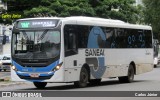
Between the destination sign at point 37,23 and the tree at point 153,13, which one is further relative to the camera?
the tree at point 153,13

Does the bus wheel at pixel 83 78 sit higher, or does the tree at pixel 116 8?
the tree at pixel 116 8

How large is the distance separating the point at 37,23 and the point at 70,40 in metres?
1.57

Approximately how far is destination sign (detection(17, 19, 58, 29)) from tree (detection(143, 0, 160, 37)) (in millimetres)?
50712

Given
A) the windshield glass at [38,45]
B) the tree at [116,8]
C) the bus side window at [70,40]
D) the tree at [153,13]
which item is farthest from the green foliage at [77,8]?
the windshield glass at [38,45]

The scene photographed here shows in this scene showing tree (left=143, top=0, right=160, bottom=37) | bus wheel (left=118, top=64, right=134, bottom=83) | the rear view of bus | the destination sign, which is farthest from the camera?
tree (left=143, top=0, right=160, bottom=37)

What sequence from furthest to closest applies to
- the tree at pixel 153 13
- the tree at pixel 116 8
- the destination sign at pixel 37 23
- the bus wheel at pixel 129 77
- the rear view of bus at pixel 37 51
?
the tree at pixel 153 13 < the tree at pixel 116 8 < the bus wheel at pixel 129 77 < the destination sign at pixel 37 23 < the rear view of bus at pixel 37 51

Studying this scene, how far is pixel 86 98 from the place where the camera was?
A: 1783cm

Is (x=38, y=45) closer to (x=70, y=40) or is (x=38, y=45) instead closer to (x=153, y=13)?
(x=70, y=40)

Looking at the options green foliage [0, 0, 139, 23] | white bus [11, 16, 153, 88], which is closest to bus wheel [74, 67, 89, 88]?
white bus [11, 16, 153, 88]

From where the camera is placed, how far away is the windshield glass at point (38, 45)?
2202cm

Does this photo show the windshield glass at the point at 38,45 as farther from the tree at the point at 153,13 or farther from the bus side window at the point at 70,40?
the tree at the point at 153,13

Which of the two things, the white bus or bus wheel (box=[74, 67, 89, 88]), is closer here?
the white bus

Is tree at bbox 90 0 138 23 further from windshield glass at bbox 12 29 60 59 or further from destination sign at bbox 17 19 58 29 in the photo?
windshield glass at bbox 12 29 60 59

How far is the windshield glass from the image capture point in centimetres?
2202
